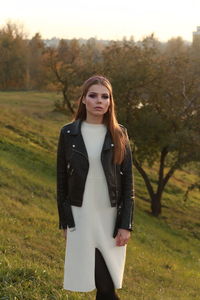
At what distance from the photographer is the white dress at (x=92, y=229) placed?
14.3ft

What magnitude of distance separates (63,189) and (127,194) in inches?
26.0

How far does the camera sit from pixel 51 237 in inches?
421

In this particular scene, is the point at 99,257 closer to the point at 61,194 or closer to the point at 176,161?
the point at 61,194

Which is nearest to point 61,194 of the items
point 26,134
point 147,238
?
point 147,238

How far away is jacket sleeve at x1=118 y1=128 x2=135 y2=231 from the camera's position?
174 inches

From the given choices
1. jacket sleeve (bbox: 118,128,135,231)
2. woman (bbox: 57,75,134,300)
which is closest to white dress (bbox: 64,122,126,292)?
woman (bbox: 57,75,134,300)

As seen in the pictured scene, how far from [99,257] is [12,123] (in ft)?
100

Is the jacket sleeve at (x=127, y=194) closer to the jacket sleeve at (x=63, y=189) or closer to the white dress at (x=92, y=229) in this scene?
the white dress at (x=92, y=229)

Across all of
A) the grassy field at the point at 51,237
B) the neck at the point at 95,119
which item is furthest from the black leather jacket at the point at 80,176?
the grassy field at the point at 51,237

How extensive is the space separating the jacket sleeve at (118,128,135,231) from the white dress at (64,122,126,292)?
112 millimetres

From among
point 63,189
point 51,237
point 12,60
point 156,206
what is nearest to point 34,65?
point 12,60

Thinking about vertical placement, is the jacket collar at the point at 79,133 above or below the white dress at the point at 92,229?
above

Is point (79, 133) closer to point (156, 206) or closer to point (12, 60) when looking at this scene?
point (156, 206)

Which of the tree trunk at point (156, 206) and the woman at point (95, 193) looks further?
the tree trunk at point (156, 206)
